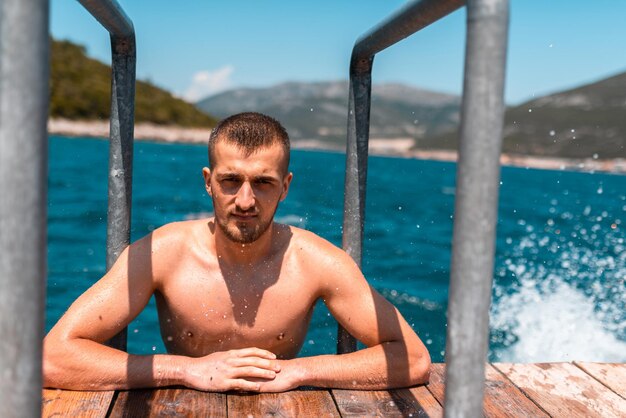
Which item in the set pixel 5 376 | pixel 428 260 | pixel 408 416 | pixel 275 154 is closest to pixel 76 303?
pixel 275 154

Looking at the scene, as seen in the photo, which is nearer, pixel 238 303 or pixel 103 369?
pixel 103 369

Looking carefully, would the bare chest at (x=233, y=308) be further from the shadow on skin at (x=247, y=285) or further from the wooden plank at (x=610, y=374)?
the wooden plank at (x=610, y=374)

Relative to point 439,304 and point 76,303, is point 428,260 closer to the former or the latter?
point 439,304

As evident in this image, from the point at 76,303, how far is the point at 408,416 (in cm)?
114

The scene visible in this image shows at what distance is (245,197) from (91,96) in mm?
61595

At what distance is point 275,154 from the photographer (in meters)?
2.27

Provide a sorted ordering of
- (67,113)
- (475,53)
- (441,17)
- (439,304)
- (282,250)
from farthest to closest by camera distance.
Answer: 1. (67,113)
2. (439,304)
3. (282,250)
4. (441,17)
5. (475,53)

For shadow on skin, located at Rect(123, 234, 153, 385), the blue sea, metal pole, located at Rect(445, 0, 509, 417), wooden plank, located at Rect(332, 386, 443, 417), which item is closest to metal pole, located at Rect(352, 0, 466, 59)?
metal pole, located at Rect(445, 0, 509, 417)

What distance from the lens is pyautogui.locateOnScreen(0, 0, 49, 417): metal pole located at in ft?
2.62

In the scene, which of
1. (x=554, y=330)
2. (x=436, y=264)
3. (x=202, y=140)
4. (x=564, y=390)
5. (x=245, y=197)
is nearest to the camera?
(x=245, y=197)

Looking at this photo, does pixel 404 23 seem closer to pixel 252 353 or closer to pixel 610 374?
pixel 252 353

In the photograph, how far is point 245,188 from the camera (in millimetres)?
2199

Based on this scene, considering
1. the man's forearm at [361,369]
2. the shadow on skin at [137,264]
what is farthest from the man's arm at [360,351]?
the shadow on skin at [137,264]

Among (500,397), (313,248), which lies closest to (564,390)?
(500,397)
